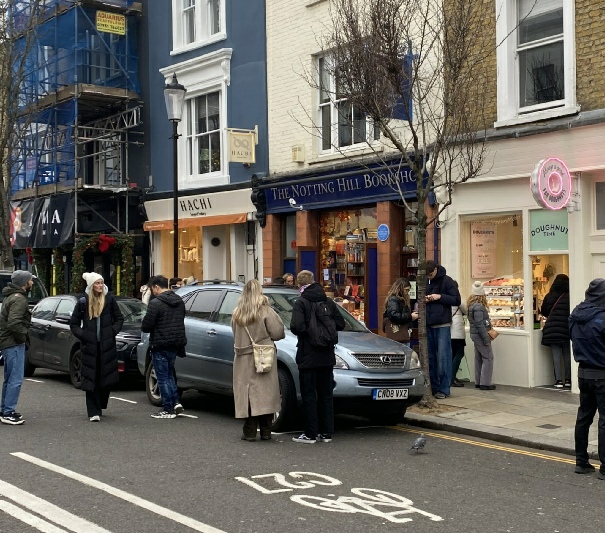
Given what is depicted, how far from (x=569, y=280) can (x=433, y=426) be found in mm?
3778

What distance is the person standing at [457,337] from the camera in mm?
13430

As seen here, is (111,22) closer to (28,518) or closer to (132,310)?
(132,310)

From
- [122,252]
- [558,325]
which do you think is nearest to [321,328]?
[558,325]

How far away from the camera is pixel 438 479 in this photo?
7512 millimetres

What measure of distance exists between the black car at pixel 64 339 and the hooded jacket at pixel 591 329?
7.55 m

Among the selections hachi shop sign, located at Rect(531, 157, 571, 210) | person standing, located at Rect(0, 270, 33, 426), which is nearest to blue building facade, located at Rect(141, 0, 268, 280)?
hachi shop sign, located at Rect(531, 157, 571, 210)

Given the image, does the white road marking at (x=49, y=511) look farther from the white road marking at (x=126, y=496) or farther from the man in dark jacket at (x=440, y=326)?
the man in dark jacket at (x=440, y=326)

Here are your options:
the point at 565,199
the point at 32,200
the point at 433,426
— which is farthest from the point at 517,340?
the point at 32,200

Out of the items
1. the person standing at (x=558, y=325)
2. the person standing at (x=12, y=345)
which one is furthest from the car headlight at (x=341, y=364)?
the person standing at (x=558, y=325)

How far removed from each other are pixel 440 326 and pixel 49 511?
23.5 feet

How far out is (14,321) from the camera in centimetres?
1002

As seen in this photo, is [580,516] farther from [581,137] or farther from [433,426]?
[581,137]

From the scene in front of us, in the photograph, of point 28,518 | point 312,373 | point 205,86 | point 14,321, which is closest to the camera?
point 28,518

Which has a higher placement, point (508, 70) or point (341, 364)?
point (508, 70)
